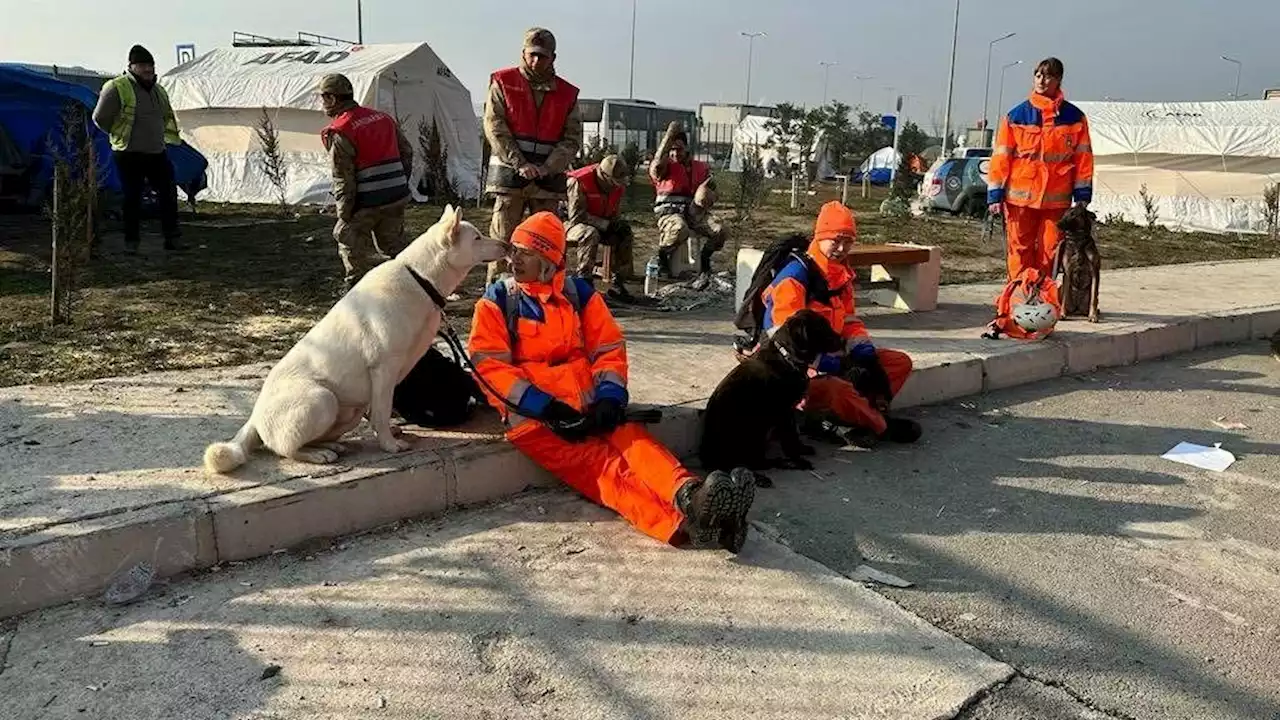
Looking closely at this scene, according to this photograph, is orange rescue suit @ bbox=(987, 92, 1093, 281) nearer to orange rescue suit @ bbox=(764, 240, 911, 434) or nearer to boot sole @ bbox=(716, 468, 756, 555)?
orange rescue suit @ bbox=(764, 240, 911, 434)

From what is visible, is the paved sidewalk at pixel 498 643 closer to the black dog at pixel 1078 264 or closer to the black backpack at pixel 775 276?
the black backpack at pixel 775 276

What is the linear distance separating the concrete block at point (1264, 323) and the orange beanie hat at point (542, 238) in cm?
757

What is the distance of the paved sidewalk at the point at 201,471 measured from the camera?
11.1 feet

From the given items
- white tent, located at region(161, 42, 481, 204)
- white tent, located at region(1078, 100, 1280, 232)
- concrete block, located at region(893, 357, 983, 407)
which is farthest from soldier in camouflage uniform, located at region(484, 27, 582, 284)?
white tent, located at region(1078, 100, 1280, 232)

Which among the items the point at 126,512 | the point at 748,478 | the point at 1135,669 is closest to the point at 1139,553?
the point at 1135,669


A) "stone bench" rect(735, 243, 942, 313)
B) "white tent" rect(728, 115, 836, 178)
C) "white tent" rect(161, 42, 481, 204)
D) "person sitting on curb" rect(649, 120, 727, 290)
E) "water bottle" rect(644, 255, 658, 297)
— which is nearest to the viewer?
"stone bench" rect(735, 243, 942, 313)

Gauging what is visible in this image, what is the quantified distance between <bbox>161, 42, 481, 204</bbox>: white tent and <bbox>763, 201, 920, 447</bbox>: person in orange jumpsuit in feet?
45.5

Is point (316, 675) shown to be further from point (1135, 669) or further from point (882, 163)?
point (882, 163)

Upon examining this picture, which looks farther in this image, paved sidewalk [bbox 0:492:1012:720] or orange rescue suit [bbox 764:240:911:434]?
orange rescue suit [bbox 764:240:911:434]

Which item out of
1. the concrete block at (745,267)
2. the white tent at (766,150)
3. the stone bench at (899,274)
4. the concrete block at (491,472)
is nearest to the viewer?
the concrete block at (491,472)

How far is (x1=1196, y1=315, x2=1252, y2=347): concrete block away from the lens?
8.33 m

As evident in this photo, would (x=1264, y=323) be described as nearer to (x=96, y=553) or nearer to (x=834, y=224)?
(x=834, y=224)

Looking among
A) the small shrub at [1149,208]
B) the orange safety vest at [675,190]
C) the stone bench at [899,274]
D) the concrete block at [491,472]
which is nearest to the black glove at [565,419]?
the concrete block at [491,472]

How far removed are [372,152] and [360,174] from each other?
187mm
